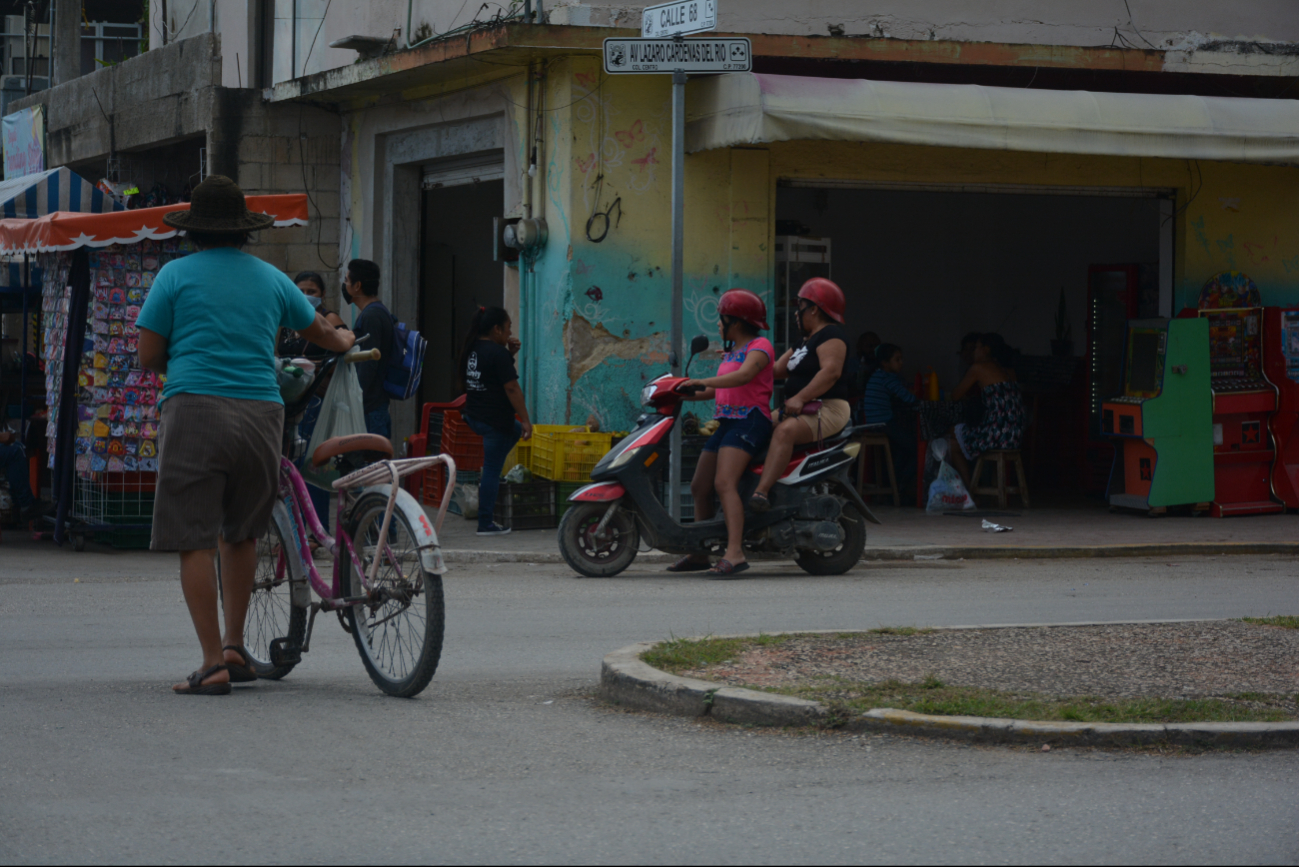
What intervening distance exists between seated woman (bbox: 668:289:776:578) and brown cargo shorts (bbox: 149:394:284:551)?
4.36 m

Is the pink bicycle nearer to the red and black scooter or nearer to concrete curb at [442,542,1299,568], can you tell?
the red and black scooter

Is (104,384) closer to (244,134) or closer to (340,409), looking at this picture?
(340,409)

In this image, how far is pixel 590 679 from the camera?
20.9 ft

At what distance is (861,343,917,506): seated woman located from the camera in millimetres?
14586

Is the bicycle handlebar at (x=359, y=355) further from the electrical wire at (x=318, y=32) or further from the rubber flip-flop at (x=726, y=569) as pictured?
the electrical wire at (x=318, y=32)

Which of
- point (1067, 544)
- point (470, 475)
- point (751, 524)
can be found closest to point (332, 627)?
point (751, 524)

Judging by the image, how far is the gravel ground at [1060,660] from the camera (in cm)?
580

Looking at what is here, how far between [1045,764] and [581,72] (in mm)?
9409

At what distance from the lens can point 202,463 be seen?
5.62 meters

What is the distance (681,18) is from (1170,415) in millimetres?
5972

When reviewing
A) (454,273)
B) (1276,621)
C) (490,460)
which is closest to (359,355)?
(1276,621)

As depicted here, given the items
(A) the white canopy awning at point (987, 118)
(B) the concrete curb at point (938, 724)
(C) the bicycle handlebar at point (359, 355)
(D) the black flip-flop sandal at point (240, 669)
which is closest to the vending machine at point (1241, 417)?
(A) the white canopy awning at point (987, 118)

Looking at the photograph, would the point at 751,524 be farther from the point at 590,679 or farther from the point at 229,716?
the point at 229,716

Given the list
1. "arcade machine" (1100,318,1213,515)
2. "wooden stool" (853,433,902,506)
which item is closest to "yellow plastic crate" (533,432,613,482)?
"wooden stool" (853,433,902,506)
